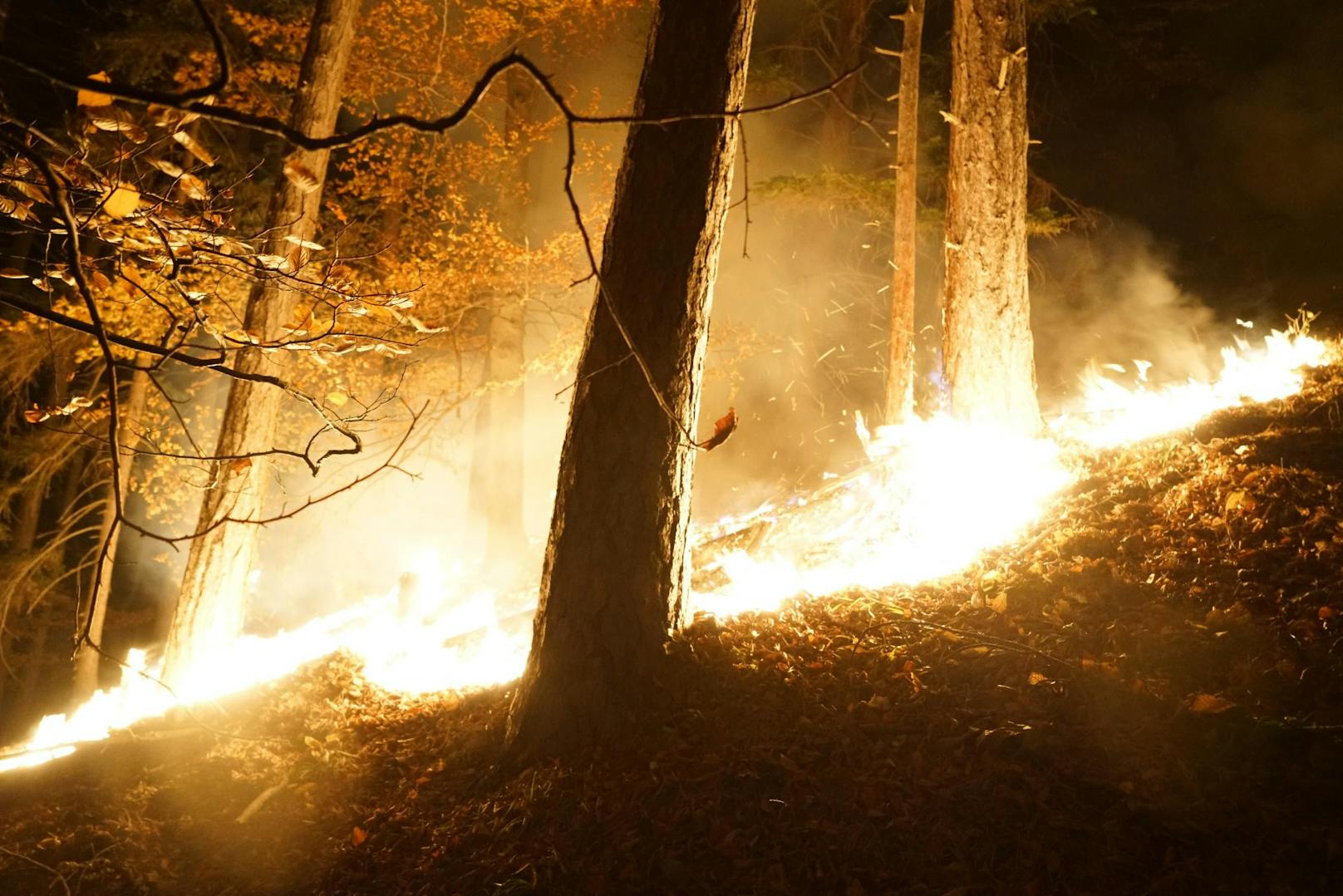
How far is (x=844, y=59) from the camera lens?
15195mm

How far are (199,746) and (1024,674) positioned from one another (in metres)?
5.62

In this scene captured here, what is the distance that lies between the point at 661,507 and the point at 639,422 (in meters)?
0.55

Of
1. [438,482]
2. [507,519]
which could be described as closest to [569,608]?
[507,519]

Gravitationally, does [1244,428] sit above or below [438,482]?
below

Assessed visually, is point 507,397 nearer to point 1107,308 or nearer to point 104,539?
point 104,539

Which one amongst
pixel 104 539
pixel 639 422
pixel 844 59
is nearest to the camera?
pixel 639 422

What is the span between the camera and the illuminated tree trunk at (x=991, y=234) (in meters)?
7.64

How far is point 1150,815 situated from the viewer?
3.22 m

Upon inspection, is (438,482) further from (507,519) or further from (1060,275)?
(1060,275)

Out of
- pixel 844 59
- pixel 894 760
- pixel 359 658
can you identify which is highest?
pixel 844 59

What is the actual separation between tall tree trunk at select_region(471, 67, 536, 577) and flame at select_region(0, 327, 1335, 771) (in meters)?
5.24

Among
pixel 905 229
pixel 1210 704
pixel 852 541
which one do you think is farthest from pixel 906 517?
pixel 905 229

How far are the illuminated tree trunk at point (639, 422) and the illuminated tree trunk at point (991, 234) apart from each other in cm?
412

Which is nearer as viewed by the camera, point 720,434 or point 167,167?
point 167,167
